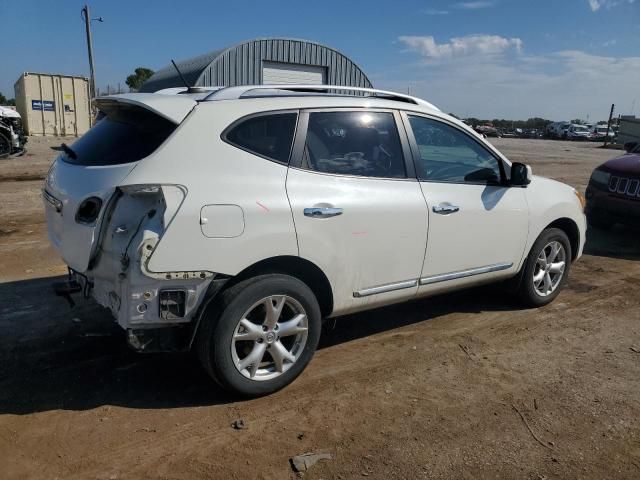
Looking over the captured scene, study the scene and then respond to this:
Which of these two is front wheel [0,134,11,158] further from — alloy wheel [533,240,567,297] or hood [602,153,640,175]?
alloy wheel [533,240,567,297]

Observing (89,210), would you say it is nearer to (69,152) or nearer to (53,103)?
(69,152)

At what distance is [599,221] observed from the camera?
8664 millimetres

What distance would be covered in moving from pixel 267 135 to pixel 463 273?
1.97m

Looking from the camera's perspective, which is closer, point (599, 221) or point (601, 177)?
point (601, 177)

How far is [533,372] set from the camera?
394 cm

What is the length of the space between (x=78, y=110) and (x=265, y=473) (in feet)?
94.6

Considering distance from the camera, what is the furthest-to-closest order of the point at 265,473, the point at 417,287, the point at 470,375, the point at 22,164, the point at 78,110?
the point at 78,110 → the point at 22,164 → the point at 417,287 → the point at 470,375 → the point at 265,473

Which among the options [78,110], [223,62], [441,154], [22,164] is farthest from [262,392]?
[78,110]

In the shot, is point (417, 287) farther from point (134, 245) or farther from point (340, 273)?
point (134, 245)

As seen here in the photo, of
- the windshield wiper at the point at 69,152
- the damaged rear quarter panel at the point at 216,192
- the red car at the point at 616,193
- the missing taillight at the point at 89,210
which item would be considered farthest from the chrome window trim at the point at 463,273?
the red car at the point at 616,193

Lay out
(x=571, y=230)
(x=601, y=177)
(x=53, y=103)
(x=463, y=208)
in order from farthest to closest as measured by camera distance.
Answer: (x=53, y=103)
(x=601, y=177)
(x=571, y=230)
(x=463, y=208)

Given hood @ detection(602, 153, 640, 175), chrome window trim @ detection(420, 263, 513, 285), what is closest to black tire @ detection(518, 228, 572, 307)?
chrome window trim @ detection(420, 263, 513, 285)

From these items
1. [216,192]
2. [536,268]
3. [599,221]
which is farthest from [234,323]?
[599,221]

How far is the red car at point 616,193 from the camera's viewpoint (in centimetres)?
767
